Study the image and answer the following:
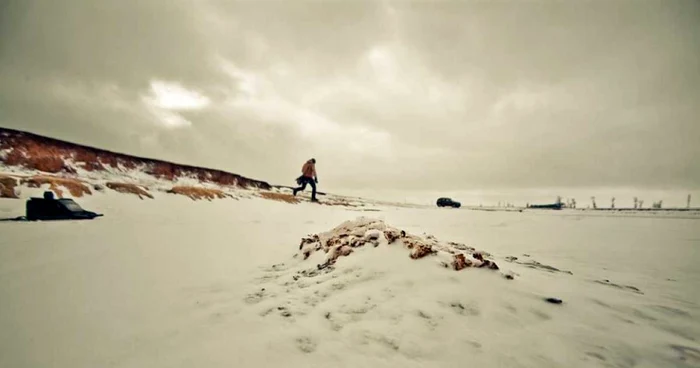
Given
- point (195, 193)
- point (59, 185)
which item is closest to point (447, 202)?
point (195, 193)

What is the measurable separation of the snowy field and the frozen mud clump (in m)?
0.10

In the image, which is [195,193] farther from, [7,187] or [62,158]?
[62,158]

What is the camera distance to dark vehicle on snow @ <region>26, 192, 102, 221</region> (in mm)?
4484

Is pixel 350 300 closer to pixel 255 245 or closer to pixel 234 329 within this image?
pixel 234 329

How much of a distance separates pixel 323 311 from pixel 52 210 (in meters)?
5.76

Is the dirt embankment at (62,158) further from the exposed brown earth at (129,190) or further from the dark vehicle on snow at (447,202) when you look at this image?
the dark vehicle on snow at (447,202)

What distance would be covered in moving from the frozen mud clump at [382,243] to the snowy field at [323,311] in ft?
0.31

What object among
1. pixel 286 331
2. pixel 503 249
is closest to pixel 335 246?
pixel 286 331

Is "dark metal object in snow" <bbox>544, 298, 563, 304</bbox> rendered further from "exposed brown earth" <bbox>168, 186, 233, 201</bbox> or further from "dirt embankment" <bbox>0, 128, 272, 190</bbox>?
"dirt embankment" <bbox>0, 128, 272, 190</bbox>

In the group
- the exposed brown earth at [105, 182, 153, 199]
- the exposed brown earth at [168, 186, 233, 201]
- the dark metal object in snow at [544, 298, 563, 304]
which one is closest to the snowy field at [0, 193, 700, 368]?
the dark metal object in snow at [544, 298, 563, 304]

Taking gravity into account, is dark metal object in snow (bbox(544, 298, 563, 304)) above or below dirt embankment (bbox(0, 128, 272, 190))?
below

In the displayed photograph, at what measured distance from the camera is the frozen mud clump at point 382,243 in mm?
2373

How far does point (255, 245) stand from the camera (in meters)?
4.08

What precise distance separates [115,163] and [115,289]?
16.4 metres
